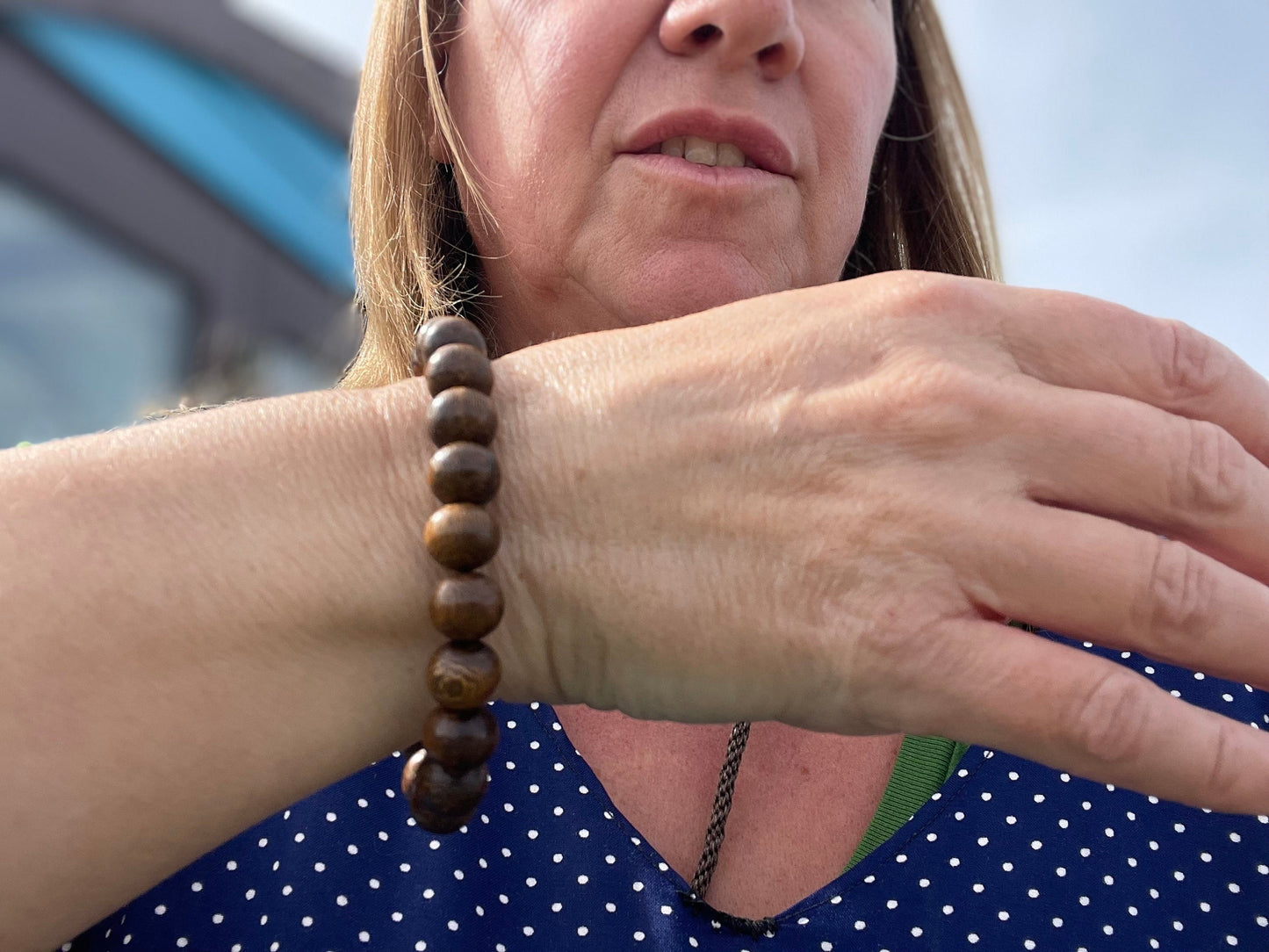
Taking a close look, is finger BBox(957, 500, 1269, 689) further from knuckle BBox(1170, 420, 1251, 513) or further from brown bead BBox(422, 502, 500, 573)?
brown bead BBox(422, 502, 500, 573)

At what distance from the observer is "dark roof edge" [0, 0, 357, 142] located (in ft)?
31.7

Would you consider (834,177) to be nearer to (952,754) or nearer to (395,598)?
(952,754)

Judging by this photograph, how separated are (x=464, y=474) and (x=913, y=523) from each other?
330 mm

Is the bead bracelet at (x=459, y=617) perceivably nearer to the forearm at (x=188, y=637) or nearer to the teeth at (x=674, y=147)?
the forearm at (x=188, y=637)

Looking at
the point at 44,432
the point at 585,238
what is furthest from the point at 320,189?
the point at 585,238

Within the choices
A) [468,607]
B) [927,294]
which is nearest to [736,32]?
[927,294]

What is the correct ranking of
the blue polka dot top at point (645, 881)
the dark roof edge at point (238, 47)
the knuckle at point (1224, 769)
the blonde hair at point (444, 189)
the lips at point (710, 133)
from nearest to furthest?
the knuckle at point (1224, 769) < the blue polka dot top at point (645, 881) < the lips at point (710, 133) < the blonde hair at point (444, 189) < the dark roof edge at point (238, 47)

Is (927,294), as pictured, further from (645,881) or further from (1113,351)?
(645,881)

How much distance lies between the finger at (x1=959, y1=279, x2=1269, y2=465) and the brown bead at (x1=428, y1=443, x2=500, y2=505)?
1.24 ft

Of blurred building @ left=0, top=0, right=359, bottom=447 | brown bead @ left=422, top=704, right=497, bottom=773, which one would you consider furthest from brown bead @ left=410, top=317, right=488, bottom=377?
blurred building @ left=0, top=0, right=359, bottom=447

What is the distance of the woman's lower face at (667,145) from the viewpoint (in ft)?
3.89

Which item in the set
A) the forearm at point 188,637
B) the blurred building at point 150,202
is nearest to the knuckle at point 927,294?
the forearm at point 188,637

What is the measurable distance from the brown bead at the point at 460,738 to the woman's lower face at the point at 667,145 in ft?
2.11

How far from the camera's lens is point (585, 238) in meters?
1.24
